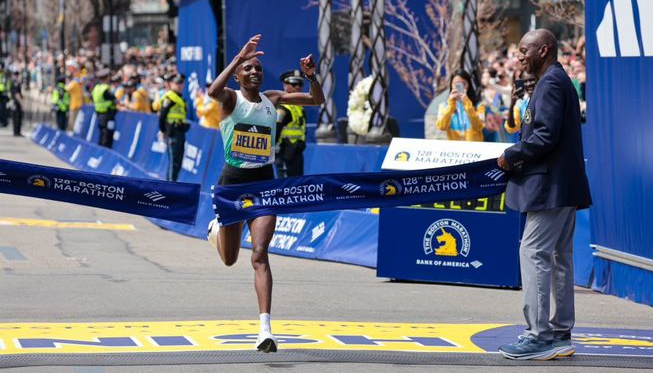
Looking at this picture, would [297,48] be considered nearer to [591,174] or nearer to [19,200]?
[19,200]

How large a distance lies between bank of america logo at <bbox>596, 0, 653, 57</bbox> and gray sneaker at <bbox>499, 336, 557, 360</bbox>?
11.5 ft

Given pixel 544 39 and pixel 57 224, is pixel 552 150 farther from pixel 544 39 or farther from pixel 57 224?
pixel 57 224

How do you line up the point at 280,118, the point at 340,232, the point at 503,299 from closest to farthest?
the point at 503,299, the point at 340,232, the point at 280,118

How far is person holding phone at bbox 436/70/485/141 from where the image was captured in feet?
49.5

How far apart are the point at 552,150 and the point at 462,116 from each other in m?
6.90

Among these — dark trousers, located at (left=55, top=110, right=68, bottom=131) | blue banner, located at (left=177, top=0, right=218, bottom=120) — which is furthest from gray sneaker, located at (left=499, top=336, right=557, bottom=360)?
dark trousers, located at (left=55, top=110, right=68, bottom=131)

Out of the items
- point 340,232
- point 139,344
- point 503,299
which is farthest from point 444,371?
point 340,232

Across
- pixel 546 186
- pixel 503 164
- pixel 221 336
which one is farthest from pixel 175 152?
pixel 546 186

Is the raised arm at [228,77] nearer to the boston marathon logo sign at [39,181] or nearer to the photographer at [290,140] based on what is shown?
the boston marathon logo sign at [39,181]

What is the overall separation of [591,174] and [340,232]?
3.22 metres

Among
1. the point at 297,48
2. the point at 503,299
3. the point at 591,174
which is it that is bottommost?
the point at 503,299

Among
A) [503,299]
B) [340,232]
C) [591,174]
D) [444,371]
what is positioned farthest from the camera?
[340,232]

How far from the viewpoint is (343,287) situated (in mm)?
12422

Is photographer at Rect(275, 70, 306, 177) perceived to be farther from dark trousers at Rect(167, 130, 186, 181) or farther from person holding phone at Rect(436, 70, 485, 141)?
dark trousers at Rect(167, 130, 186, 181)
